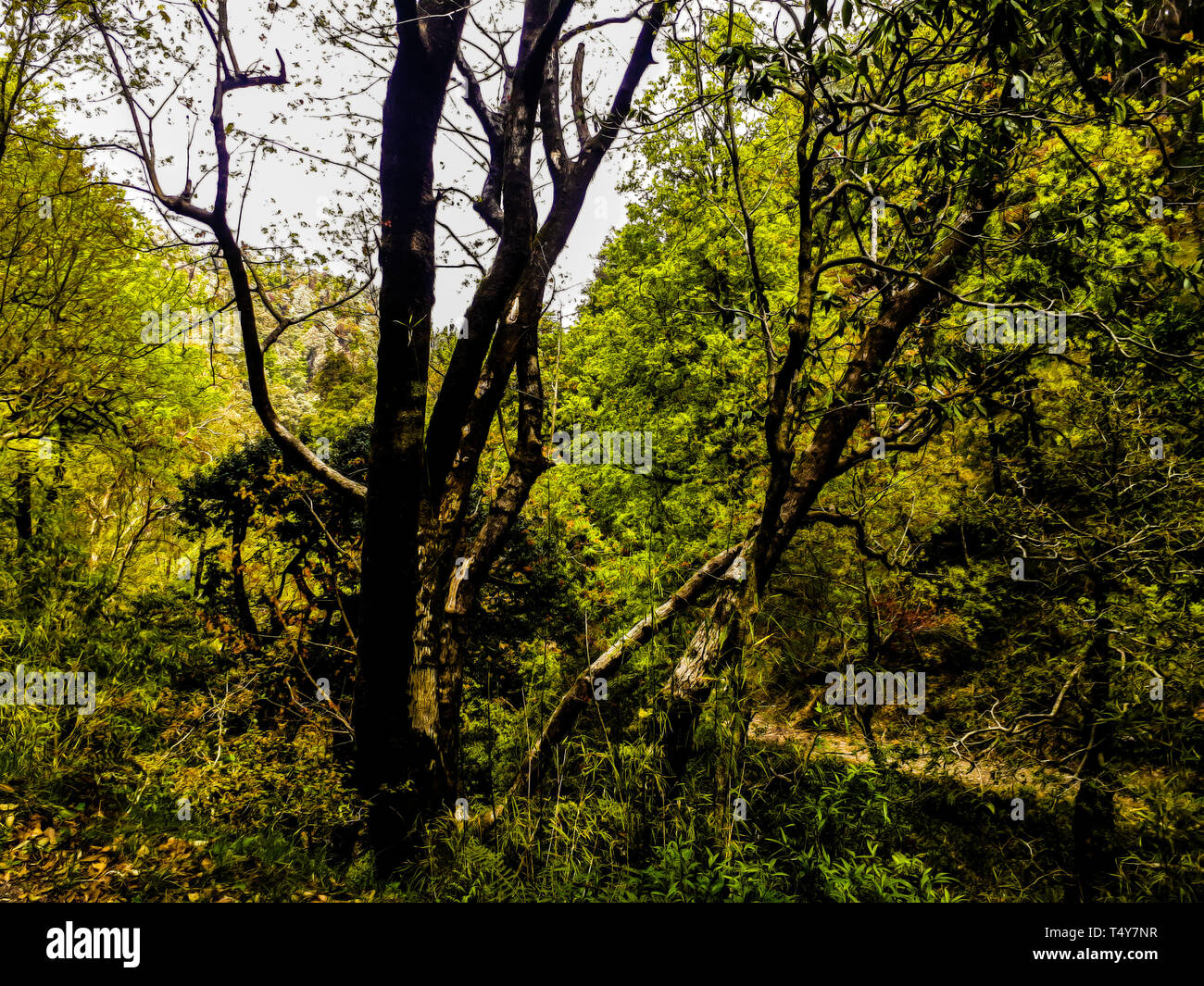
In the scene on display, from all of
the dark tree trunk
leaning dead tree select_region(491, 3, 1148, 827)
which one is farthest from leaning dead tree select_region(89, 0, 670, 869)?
leaning dead tree select_region(491, 3, 1148, 827)

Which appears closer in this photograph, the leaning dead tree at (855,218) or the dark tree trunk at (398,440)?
the leaning dead tree at (855,218)

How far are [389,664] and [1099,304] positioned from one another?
1200 centimetres

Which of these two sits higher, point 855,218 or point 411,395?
point 855,218

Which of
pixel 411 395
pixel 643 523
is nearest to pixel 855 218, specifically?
pixel 411 395

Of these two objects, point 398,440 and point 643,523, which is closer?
point 398,440

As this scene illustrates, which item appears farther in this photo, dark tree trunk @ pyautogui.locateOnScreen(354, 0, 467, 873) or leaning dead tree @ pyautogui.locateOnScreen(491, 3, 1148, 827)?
dark tree trunk @ pyautogui.locateOnScreen(354, 0, 467, 873)

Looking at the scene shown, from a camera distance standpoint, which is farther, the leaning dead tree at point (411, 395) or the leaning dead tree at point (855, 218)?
the leaning dead tree at point (411, 395)

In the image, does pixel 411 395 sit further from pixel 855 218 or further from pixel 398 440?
pixel 855 218

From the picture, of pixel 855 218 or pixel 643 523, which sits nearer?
pixel 855 218

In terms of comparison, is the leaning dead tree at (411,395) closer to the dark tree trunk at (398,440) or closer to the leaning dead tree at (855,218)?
the dark tree trunk at (398,440)

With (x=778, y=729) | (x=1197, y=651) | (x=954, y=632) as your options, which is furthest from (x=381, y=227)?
(x=778, y=729)

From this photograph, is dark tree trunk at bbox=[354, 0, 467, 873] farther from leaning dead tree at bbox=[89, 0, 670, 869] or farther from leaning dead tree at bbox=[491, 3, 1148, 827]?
leaning dead tree at bbox=[491, 3, 1148, 827]

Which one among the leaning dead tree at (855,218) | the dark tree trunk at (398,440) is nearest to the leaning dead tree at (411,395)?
the dark tree trunk at (398,440)

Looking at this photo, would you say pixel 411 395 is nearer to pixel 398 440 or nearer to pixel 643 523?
pixel 398 440
